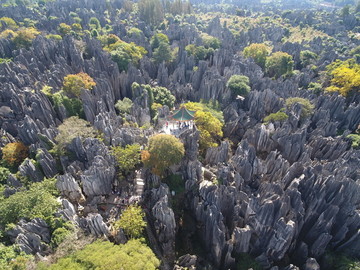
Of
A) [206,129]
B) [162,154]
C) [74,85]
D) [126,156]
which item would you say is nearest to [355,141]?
[206,129]

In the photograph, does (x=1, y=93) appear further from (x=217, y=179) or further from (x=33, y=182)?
(x=217, y=179)

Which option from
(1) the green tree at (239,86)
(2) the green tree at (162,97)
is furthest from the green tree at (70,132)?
(1) the green tree at (239,86)

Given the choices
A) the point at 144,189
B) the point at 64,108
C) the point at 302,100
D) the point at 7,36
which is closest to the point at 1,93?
the point at 64,108

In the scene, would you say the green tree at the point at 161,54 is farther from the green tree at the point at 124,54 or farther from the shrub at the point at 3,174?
the shrub at the point at 3,174

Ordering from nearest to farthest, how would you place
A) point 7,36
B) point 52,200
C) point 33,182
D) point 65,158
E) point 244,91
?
point 52,200 → point 33,182 → point 65,158 → point 244,91 → point 7,36

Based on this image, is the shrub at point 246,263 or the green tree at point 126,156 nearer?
the shrub at point 246,263

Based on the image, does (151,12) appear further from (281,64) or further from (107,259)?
(107,259)

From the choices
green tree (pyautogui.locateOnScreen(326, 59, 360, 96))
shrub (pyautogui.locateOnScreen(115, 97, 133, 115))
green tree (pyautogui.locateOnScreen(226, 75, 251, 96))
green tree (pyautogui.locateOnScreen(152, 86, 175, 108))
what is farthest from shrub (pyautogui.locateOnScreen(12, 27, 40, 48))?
green tree (pyautogui.locateOnScreen(326, 59, 360, 96))

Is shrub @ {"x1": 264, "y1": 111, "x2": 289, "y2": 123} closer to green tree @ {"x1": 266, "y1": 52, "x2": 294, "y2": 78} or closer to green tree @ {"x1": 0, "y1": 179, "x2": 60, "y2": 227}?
green tree @ {"x1": 266, "y1": 52, "x2": 294, "y2": 78}
